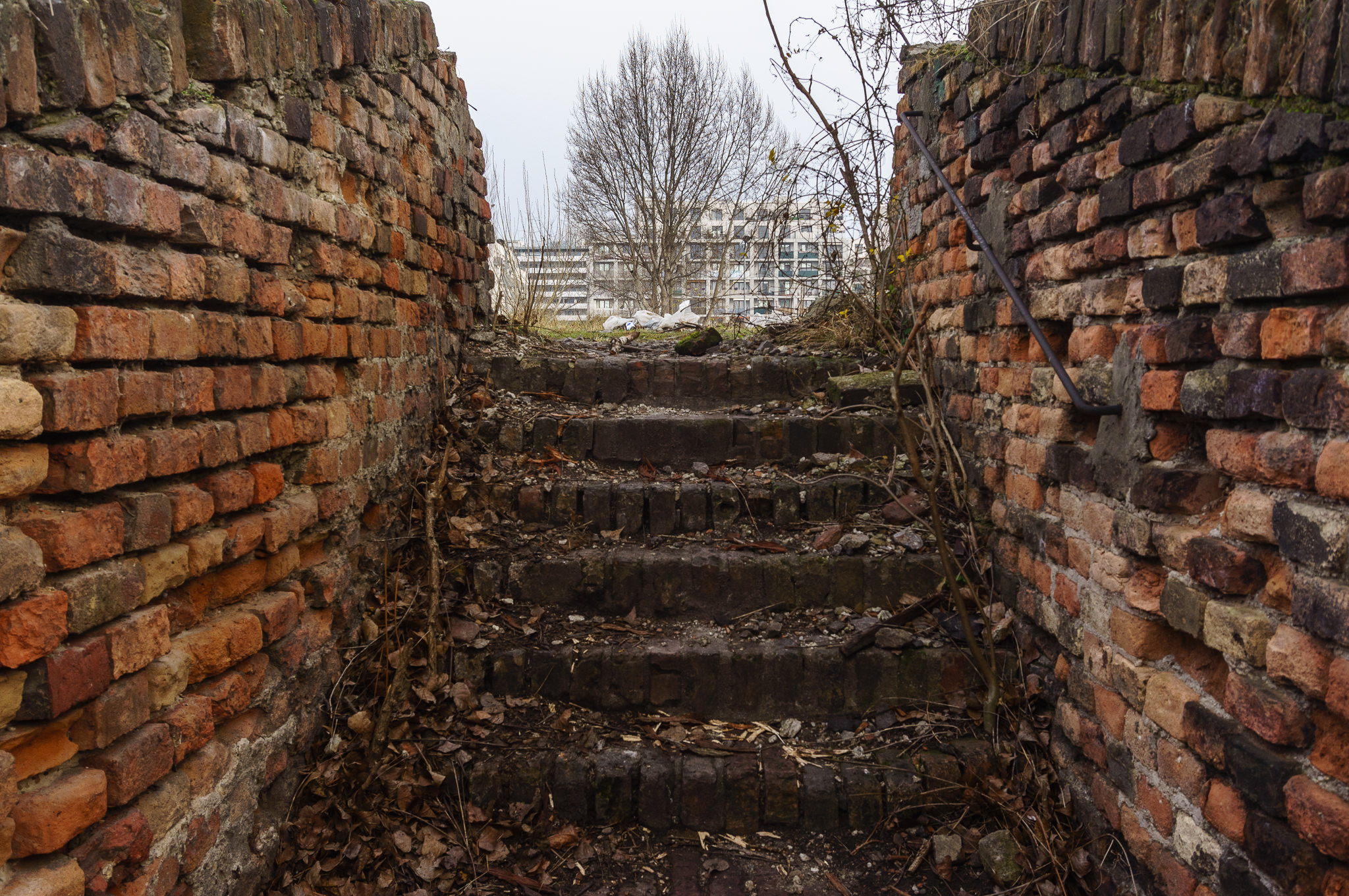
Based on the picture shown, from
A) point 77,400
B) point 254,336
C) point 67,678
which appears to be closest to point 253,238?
point 254,336

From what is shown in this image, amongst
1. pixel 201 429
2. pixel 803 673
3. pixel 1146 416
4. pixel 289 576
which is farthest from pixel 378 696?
pixel 1146 416

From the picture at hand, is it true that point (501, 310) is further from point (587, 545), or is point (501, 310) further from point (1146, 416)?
point (1146, 416)

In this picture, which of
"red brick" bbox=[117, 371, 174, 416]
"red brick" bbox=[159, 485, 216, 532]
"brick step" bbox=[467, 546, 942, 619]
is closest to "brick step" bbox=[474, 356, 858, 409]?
"brick step" bbox=[467, 546, 942, 619]

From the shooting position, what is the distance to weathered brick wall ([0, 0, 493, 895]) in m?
1.22

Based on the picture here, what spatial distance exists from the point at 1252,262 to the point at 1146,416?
17.4 inches

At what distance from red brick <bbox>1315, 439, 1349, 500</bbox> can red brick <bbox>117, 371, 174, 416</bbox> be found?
6.50 feet

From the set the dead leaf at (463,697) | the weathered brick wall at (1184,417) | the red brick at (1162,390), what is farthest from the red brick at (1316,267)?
the dead leaf at (463,697)

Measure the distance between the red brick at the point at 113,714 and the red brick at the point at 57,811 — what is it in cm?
5

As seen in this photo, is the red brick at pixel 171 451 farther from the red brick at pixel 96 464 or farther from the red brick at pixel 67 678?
the red brick at pixel 67 678

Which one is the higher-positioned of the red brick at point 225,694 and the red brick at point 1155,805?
the red brick at point 225,694

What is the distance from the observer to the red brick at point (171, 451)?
1.48 metres

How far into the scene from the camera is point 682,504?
9.68 ft

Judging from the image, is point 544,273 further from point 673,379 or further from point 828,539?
point 828,539

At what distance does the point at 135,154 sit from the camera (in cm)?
142
